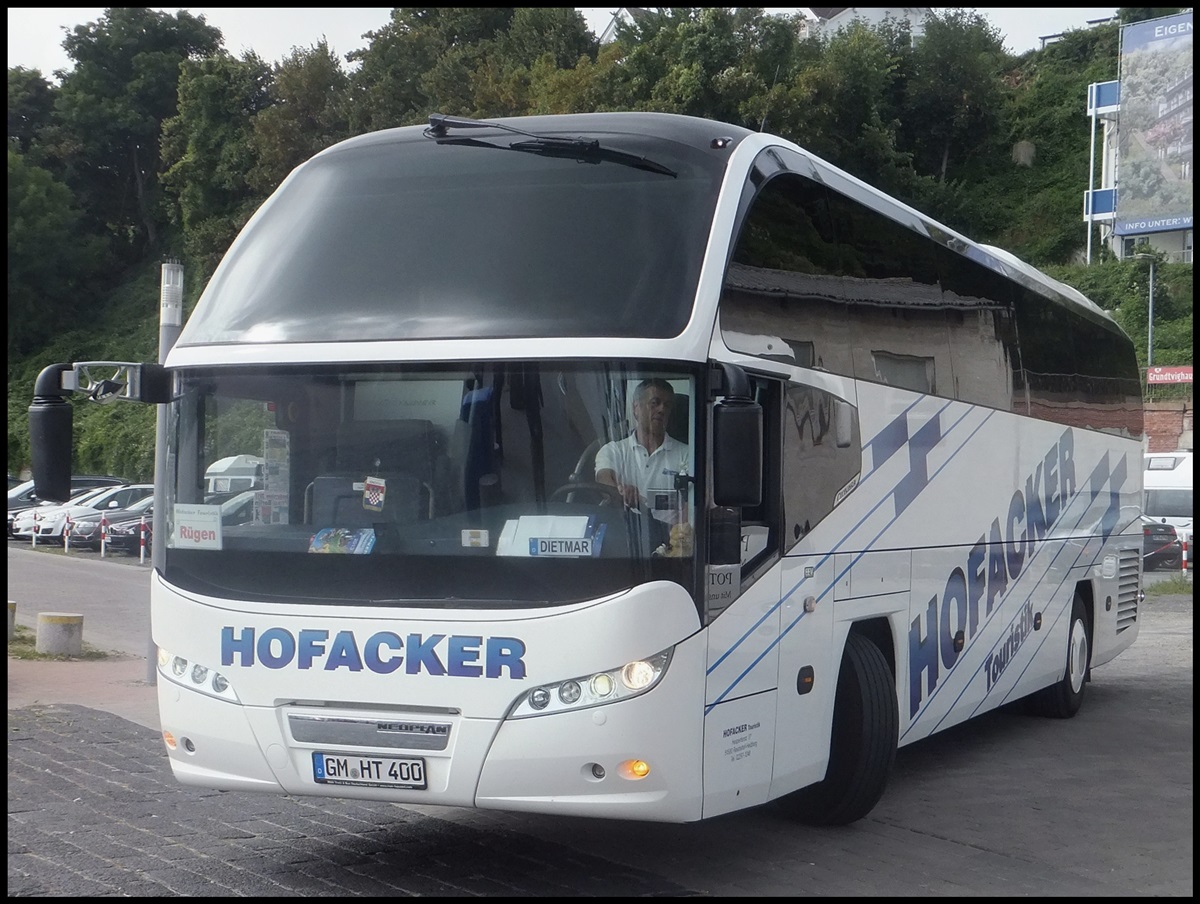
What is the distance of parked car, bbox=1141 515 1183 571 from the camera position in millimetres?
36281

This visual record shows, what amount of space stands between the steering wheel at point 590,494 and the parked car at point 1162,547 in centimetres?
3258

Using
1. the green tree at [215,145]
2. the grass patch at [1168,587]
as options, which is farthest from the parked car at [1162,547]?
the green tree at [215,145]

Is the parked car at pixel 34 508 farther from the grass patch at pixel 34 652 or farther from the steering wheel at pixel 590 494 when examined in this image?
the steering wheel at pixel 590 494

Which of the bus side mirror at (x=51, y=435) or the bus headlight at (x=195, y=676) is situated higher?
the bus side mirror at (x=51, y=435)

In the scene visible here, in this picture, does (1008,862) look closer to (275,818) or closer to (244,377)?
(275,818)

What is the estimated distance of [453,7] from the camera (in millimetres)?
56625

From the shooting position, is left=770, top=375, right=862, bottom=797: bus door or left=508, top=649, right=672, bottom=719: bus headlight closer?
left=508, top=649, right=672, bottom=719: bus headlight

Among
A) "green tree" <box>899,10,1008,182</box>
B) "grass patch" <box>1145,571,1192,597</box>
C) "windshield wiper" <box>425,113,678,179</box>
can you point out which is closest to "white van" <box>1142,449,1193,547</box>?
"grass patch" <box>1145,571,1192,597</box>

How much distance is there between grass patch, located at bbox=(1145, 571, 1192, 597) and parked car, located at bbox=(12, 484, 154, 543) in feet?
79.7

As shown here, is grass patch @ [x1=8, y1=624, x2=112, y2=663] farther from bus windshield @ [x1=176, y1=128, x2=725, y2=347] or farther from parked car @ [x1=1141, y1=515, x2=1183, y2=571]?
parked car @ [x1=1141, y1=515, x2=1183, y2=571]

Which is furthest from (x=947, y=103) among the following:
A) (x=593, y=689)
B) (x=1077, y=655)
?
(x=593, y=689)

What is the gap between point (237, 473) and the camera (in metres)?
6.75

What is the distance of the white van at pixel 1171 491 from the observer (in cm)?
3772

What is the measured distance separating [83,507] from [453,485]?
35474 millimetres
